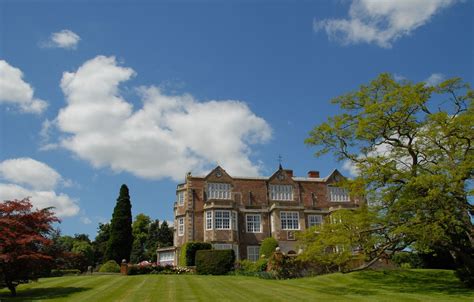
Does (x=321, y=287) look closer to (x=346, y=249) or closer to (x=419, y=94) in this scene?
(x=346, y=249)

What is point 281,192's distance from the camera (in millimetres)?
47500

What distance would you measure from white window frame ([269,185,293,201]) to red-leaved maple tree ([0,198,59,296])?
29.2 metres

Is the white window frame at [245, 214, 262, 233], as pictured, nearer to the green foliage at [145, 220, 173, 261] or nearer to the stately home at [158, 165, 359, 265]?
the stately home at [158, 165, 359, 265]

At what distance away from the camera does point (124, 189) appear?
53.7 metres

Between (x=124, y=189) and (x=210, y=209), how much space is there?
49.2 feet

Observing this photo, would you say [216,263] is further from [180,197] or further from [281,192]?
[281,192]

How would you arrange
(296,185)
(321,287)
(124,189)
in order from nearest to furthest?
(321,287), (296,185), (124,189)

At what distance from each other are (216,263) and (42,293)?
15472 mm

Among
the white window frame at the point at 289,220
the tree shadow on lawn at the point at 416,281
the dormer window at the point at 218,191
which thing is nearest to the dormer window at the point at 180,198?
the dormer window at the point at 218,191

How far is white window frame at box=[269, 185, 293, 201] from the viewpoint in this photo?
47188 mm

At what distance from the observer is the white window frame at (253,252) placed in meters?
44.0

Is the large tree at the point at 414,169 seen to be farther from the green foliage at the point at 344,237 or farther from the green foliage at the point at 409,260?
the green foliage at the point at 409,260

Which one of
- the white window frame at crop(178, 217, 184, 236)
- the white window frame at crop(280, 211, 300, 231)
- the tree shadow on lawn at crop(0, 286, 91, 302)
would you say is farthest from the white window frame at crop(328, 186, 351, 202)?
the tree shadow on lawn at crop(0, 286, 91, 302)

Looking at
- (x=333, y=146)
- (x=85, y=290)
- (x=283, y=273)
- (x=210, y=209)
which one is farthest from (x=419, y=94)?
(x=210, y=209)
